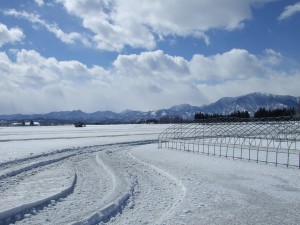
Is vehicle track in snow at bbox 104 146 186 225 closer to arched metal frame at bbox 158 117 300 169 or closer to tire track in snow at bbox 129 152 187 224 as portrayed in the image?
tire track in snow at bbox 129 152 187 224

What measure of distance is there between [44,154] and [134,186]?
15.3m

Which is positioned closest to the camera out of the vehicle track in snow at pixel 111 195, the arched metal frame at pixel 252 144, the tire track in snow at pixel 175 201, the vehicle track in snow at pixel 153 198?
the vehicle track in snow at pixel 111 195

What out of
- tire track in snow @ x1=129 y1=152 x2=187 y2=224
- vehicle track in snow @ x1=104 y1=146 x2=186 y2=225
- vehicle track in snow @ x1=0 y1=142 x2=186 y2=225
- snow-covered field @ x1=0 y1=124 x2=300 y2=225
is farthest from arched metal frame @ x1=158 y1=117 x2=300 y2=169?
vehicle track in snow @ x1=0 y1=142 x2=186 y2=225

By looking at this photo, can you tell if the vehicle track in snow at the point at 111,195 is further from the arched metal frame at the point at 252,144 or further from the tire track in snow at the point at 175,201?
the arched metal frame at the point at 252,144

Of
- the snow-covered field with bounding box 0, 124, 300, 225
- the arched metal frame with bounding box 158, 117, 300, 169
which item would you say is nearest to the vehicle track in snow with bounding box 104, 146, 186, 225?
the snow-covered field with bounding box 0, 124, 300, 225

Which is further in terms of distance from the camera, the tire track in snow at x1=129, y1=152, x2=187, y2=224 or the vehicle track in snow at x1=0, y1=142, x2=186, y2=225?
the tire track in snow at x1=129, y1=152, x2=187, y2=224

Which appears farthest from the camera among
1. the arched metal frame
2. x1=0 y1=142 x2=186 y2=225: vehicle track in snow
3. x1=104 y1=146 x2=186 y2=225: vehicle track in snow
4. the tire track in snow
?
the arched metal frame

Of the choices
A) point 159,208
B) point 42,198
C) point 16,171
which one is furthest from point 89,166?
point 159,208

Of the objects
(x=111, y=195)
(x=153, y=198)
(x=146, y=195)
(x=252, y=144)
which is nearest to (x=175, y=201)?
(x=153, y=198)

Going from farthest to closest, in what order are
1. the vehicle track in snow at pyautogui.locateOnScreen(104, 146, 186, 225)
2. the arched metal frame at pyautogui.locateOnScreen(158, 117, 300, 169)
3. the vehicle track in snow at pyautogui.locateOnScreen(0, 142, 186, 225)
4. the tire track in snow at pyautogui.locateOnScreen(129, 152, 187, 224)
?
the arched metal frame at pyautogui.locateOnScreen(158, 117, 300, 169) < the tire track in snow at pyautogui.locateOnScreen(129, 152, 187, 224) < the vehicle track in snow at pyautogui.locateOnScreen(104, 146, 186, 225) < the vehicle track in snow at pyautogui.locateOnScreen(0, 142, 186, 225)

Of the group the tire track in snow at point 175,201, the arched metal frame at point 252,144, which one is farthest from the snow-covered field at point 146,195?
the arched metal frame at point 252,144

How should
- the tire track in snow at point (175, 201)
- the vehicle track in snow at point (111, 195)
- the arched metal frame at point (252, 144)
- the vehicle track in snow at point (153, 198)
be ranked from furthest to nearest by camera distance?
1. the arched metal frame at point (252, 144)
2. the tire track in snow at point (175, 201)
3. the vehicle track in snow at point (153, 198)
4. the vehicle track in snow at point (111, 195)

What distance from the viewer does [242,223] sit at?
9242 millimetres

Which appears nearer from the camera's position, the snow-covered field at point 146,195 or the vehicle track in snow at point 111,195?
the vehicle track in snow at point 111,195
